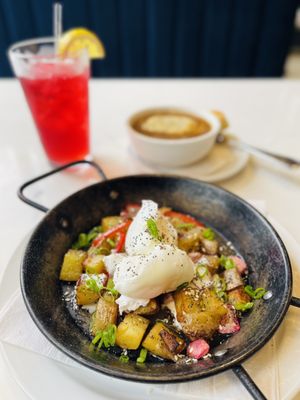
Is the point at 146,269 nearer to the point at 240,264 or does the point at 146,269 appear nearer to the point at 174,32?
the point at 240,264

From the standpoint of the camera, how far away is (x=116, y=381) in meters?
0.73

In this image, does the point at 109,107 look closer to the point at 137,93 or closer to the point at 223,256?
the point at 137,93

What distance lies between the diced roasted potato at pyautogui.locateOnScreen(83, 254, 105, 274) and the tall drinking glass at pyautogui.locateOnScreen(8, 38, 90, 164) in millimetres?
664

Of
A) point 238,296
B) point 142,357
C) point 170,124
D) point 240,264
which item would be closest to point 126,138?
point 170,124

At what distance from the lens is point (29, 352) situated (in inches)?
30.6

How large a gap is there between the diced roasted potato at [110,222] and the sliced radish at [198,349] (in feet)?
1.42

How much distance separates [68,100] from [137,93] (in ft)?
2.84

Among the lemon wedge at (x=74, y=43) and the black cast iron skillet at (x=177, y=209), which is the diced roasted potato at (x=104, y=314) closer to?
the black cast iron skillet at (x=177, y=209)

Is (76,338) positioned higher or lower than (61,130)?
lower

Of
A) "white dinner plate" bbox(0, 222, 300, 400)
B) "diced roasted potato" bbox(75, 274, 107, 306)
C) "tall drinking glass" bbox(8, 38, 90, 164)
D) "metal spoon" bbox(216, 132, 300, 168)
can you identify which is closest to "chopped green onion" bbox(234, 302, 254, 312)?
"white dinner plate" bbox(0, 222, 300, 400)

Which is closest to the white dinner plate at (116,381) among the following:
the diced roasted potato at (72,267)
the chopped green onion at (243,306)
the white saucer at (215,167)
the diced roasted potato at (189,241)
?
the chopped green onion at (243,306)

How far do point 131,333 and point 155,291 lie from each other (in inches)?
4.4

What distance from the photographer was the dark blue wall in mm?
3016

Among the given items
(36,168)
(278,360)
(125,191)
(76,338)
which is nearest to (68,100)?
(36,168)
